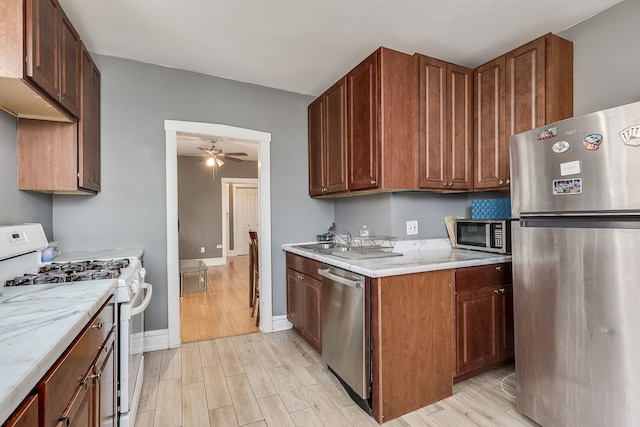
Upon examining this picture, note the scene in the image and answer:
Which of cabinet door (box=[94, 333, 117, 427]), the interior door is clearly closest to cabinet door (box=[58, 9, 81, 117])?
cabinet door (box=[94, 333, 117, 427])

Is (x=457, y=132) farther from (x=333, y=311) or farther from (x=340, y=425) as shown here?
(x=340, y=425)

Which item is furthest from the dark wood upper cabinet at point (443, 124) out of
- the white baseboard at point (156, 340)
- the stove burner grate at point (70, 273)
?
the white baseboard at point (156, 340)

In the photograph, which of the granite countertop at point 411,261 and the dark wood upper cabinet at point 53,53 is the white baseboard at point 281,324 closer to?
the granite countertop at point 411,261

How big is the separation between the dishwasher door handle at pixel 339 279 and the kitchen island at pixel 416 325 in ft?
0.21

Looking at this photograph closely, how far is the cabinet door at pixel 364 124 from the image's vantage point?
2211mm

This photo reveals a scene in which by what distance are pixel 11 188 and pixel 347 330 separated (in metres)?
2.23

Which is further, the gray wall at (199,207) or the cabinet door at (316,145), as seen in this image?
the gray wall at (199,207)

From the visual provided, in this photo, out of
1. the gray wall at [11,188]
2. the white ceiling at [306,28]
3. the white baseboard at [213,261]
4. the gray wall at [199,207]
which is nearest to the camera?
the gray wall at [11,188]

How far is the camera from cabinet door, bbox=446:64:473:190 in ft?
7.99

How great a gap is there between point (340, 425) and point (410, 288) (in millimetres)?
889

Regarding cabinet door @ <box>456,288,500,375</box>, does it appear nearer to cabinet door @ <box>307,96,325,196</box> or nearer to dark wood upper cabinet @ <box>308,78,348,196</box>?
dark wood upper cabinet @ <box>308,78,348,196</box>

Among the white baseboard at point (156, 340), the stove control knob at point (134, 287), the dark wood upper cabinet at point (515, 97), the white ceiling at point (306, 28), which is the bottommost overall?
the white baseboard at point (156, 340)

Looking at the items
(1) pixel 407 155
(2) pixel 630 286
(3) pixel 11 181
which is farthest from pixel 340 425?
(3) pixel 11 181

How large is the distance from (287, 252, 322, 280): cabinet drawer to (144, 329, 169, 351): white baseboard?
1.27 meters
